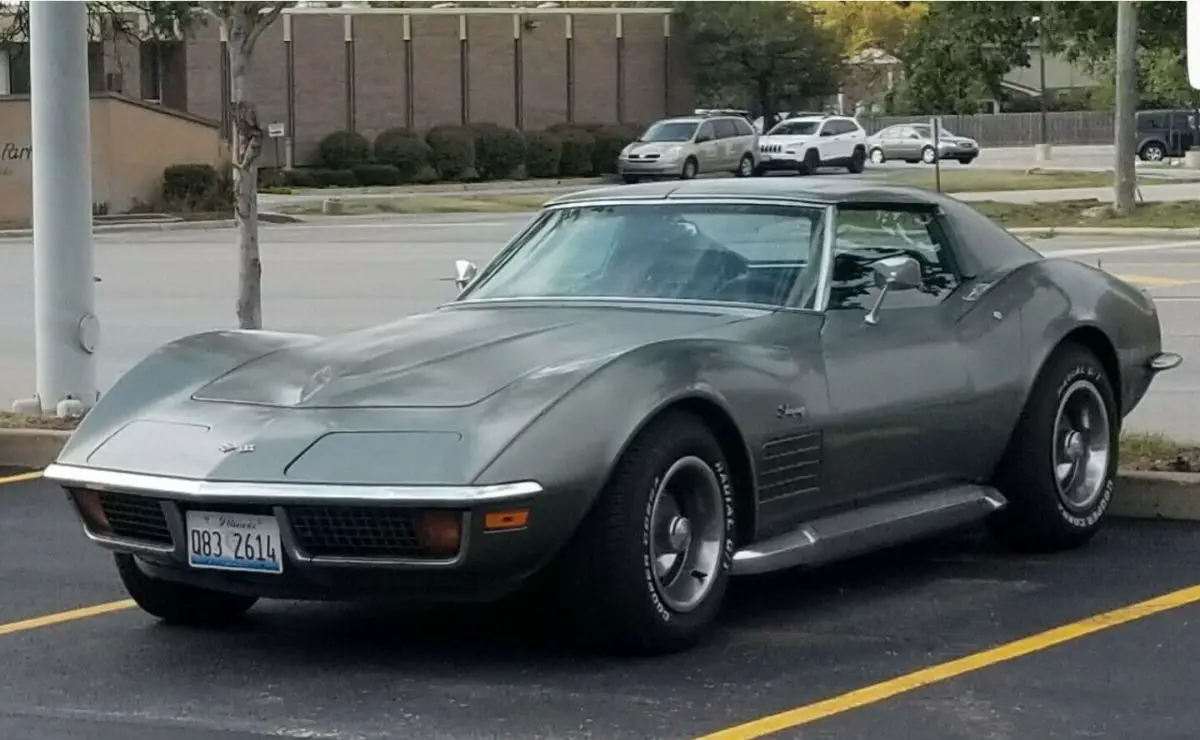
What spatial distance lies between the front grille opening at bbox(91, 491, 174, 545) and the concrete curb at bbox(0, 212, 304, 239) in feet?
101

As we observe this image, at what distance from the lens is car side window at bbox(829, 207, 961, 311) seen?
7023 mm

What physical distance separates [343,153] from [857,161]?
1476cm

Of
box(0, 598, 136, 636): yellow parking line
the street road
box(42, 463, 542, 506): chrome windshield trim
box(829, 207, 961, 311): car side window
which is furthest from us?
the street road

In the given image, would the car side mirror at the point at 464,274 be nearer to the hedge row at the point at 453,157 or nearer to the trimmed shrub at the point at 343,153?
the hedge row at the point at 453,157

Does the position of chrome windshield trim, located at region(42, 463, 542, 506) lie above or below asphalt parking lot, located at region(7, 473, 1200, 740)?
above

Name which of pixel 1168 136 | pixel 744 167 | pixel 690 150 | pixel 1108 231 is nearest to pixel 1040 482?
pixel 1108 231

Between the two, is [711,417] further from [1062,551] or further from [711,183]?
[1062,551]

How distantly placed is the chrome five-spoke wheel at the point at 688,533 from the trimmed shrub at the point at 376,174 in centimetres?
4913

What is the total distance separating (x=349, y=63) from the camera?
59.3 m

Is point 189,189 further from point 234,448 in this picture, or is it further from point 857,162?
point 234,448

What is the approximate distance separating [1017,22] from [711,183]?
109ft

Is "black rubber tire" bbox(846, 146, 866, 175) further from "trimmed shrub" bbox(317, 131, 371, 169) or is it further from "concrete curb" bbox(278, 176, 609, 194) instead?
"trimmed shrub" bbox(317, 131, 371, 169)

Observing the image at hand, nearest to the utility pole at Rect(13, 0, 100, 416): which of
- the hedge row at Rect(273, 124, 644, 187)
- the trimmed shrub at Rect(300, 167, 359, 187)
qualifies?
the hedge row at Rect(273, 124, 644, 187)

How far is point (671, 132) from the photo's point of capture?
5038cm
